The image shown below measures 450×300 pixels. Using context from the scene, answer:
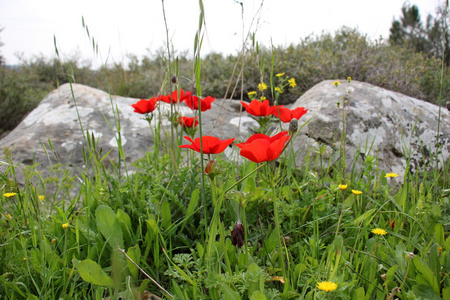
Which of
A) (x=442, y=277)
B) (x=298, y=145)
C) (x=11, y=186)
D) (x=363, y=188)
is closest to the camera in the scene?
(x=442, y=277)

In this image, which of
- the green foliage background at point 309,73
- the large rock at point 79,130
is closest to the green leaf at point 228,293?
the large rock at point 79,130

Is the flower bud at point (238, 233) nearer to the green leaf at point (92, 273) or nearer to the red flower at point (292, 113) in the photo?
the green leaf at point (92, 273)

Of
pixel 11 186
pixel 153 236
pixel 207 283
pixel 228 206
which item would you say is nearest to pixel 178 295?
pixel 207 283

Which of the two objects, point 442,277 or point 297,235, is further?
point 297,235

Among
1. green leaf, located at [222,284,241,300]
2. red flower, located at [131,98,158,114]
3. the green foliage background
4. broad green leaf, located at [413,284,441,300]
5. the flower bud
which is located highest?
the green foliage background

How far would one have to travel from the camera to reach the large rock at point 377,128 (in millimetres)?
2240

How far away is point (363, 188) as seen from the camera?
1568 millimetres

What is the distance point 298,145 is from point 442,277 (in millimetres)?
1303

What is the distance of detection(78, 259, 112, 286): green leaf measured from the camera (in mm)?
1098

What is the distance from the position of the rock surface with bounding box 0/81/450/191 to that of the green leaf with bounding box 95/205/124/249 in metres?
0.75

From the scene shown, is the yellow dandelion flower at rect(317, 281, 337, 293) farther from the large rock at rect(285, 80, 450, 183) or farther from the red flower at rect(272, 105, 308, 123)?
the large rock at rect(285, 80, 450, 183)

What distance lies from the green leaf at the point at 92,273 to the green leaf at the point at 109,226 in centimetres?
17

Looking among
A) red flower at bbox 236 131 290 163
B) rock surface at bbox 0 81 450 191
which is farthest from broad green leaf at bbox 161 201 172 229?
rock surface at bbox 0 81 450 191

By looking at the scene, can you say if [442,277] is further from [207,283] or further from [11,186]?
[11,186]
